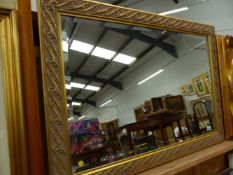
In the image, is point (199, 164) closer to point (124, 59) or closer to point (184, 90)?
point (184, 90)

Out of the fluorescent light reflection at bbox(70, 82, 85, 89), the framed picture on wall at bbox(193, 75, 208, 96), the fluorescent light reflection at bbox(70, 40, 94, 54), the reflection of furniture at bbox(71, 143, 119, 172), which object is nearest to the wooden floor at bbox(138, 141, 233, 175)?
the reflection of furniture at bbox(71, 143, 119, 172)

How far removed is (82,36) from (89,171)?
461 mm

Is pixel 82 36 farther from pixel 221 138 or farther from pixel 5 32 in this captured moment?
pixel 221 138

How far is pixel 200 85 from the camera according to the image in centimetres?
123

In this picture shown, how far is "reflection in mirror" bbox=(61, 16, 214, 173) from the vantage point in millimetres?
811

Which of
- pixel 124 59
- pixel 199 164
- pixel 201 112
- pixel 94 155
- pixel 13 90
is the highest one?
pixel 124 59

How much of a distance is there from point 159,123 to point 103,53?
39 centimetres

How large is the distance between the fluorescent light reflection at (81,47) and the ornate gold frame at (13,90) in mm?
204

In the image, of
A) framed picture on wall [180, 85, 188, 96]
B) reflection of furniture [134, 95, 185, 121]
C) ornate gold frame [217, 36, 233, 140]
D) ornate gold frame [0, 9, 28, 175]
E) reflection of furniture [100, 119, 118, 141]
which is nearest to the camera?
ornate gold frame [0, 9, 28, 175]

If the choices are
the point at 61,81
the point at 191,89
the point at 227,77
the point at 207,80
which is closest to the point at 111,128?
the point at 61,81

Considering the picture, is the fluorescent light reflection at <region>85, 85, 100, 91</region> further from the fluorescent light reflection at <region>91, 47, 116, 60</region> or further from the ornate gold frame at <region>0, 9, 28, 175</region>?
the ornate gold frame at <region>0, 9, 28, 175</region>

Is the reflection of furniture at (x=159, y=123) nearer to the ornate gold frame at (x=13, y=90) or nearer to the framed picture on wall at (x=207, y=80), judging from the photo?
the framed picture on wall at (x=207, y=80)

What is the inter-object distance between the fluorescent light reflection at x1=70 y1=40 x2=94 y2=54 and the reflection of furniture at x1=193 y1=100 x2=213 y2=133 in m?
0.61

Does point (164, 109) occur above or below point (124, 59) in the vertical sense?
below
